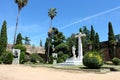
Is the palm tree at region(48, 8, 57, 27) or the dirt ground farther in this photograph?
the palm tree at region(48, 8, 57, 27)

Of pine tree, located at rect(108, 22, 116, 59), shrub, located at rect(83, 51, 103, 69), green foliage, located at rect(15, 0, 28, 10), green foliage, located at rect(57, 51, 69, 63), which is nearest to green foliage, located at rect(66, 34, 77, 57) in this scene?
green foliage, located at rect(57, 51, 69, 63)

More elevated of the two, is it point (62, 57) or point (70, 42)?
point (70, 42)

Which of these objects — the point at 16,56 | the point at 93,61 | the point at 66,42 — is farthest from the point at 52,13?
the point at 93,61

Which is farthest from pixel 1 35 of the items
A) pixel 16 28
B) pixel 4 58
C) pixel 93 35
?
pixel 93 35

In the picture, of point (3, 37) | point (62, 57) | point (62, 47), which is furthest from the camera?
point (62, 47)

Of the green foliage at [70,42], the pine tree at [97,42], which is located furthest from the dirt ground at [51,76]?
the green foliage at [70,42]

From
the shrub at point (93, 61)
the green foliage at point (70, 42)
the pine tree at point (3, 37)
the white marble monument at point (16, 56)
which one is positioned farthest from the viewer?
the green foliage at point (70, 42)

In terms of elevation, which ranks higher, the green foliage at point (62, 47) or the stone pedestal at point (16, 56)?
the green foliage at point (62, 47)

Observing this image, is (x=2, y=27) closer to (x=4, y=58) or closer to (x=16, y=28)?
(x=16, y=28)

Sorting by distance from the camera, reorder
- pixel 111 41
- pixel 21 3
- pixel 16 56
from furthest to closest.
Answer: pixel 111 41 → pixel 21 3 → pixel 16 56

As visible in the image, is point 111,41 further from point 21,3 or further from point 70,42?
point 21,3

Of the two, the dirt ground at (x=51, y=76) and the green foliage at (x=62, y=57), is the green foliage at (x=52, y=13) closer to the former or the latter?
the green foliage at (x=62, y=57)

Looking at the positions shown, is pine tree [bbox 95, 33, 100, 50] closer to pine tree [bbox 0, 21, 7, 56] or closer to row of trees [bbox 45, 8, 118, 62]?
row of trees [bbox 45, 8, 118, 62]

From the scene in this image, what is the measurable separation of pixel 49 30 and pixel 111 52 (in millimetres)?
15395
